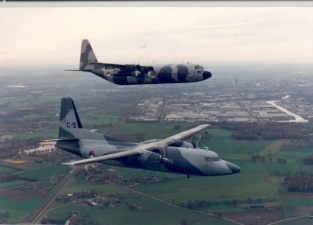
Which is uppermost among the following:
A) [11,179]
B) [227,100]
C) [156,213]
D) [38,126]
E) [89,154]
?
[227,100]

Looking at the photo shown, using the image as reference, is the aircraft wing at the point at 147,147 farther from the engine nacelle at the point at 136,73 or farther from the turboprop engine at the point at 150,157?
the engine nacelle at the point at 136,73

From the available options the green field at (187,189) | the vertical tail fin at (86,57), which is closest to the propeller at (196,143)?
the green field at (187,189)

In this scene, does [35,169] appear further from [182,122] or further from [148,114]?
[182,122]

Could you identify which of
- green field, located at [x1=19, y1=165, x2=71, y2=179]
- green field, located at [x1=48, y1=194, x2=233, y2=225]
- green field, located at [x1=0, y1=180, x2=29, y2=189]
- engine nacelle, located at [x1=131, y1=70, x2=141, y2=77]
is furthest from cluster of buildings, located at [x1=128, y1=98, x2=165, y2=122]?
green field, located at [x1=0, y1=180, x2=29, y2=189]

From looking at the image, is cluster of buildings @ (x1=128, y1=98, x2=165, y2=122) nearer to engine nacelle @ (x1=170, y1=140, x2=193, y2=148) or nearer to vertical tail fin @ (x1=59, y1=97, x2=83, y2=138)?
engine nacelle @ (x1=170, y1=140, x2=193, y2=148)

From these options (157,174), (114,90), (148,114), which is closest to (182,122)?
(148,114)
